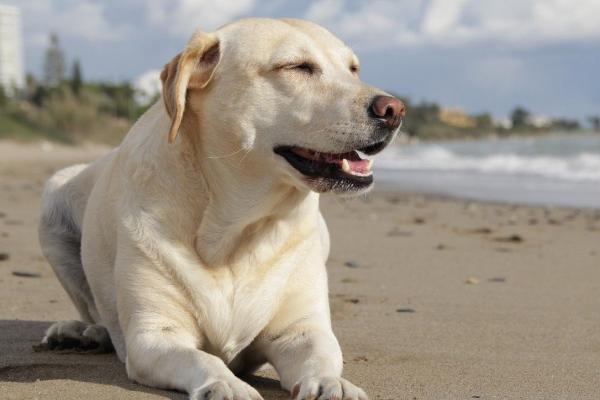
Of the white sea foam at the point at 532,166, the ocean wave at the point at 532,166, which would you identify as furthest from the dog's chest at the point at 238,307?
the ocean wave at the point at 532,166

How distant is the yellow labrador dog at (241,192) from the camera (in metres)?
3.48

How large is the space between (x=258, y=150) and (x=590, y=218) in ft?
26.1

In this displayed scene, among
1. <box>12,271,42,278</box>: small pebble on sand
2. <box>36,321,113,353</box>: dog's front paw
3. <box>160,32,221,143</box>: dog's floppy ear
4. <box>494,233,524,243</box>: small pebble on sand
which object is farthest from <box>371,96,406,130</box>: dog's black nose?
<box>494,233,524,243</box>: small pebble on sand

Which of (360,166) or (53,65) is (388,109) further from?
(53,65)

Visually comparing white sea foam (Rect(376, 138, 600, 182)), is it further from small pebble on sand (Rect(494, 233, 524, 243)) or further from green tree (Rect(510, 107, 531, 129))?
green tree (Rect(510, 107, 531, 129))

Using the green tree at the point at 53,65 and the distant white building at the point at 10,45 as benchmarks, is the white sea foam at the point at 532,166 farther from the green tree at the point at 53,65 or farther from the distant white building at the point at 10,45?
the distant white building at the point at 10,45

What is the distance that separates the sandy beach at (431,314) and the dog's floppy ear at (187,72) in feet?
3.57

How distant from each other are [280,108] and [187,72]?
0.40 meters

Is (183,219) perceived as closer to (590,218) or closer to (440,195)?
(590,218)

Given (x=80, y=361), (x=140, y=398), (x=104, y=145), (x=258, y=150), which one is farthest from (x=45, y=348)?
(x=104, y=145)

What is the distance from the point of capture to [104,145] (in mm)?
49969

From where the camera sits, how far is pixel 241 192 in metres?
3.67

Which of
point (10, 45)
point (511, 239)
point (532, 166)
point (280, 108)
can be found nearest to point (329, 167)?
point (280, 108)

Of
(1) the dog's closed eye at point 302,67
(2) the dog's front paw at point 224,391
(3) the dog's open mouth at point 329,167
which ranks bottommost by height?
(2) the dog's front paw at point 224,391
